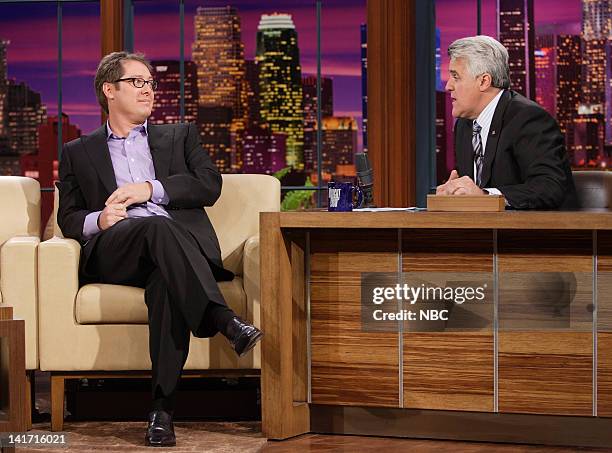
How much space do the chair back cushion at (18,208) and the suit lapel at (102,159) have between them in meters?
0.38

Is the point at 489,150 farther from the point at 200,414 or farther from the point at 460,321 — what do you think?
the point at 200,414

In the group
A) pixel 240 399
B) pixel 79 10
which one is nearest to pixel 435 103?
pixel 79 10

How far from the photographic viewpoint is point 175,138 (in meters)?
4.38

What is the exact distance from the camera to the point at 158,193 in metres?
4.18

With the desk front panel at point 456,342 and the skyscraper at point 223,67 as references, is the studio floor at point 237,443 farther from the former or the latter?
the skyscraper at point 223,67

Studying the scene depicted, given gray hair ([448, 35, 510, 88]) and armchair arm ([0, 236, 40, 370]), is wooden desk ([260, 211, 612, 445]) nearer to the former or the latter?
gray hair ([448, 35, 510, 88])

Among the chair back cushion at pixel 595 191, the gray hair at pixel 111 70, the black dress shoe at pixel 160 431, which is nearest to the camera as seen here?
the black dress shoe at pixel 160 431

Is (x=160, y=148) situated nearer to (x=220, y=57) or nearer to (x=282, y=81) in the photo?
(x=282, y=81)

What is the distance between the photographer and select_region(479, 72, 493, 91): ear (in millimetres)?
3953

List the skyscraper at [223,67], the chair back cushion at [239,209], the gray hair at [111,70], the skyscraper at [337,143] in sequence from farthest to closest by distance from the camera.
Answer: the skyscraper at [223,67], the skyscraper at [337,143], the chair back cushion at [239,209], the gray hair at [111,70]

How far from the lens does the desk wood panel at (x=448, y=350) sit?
3.63 metres

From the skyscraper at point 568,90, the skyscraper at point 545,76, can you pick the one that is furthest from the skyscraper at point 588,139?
the skyscraper at point 545,76

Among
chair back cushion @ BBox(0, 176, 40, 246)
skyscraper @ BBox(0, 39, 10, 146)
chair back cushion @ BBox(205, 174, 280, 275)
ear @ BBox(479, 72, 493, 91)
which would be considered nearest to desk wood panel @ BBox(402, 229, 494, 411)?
ear @ BBox(479, 72, 493, 91)

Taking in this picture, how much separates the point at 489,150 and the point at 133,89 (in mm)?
1370
